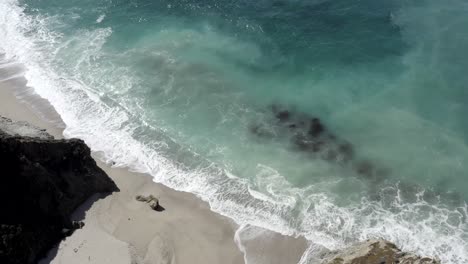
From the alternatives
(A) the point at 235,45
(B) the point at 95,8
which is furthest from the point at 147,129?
(B) the point at 95,8

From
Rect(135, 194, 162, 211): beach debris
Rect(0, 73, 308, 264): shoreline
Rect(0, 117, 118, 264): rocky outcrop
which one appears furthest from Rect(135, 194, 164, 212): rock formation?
Rect(0, 117, 118, 264): rocky outcrop

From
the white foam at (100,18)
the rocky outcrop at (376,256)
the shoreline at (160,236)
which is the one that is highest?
the white foam at (100,18)

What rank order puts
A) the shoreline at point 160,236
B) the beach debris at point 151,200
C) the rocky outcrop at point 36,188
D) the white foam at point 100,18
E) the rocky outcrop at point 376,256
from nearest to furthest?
the rocky outcrop at point 376,256
the rocky outcrop at point 36,188
the shoreline at point 160,236
the beach debris at point 151,200
the white foam at point 100,18

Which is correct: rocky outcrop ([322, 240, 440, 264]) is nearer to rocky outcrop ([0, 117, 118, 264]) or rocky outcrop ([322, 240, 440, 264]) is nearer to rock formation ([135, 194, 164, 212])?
rock formation ([135, 194, 164, 212])

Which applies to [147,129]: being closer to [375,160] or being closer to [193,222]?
[193,222]

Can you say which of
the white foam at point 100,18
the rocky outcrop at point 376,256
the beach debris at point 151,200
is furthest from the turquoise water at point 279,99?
the rocky outcrop at point 376,256

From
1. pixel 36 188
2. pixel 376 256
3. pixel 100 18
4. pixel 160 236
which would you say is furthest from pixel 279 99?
pixel 100 18

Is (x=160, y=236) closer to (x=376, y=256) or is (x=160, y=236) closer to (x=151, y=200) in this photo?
(x=151, y=200)

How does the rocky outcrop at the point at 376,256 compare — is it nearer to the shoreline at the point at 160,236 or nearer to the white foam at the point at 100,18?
the shoreline at the point at 160,236
